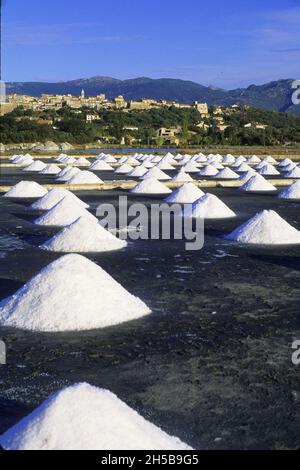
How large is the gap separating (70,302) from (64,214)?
5.93m

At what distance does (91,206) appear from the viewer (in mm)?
13852

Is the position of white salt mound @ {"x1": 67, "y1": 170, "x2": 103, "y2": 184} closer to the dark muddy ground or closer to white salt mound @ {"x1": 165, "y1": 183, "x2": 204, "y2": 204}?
white salt mound @ {"x1": 165, "y1": 183, "x2": 204, "y2": 204}

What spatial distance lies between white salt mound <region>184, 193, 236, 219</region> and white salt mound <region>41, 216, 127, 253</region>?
3.25m

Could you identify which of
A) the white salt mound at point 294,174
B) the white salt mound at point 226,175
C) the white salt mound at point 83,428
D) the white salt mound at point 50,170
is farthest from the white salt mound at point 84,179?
the white salt mound at point 83,428

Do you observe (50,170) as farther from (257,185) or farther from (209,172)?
(257,185)

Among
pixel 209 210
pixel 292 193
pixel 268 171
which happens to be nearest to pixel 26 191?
pixel 209 210

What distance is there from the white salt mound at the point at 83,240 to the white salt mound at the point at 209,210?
3.25 metres

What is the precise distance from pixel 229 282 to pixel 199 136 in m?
48.9

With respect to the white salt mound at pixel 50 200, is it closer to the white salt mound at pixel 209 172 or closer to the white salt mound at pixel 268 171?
the white salt mound at pixel 209 172

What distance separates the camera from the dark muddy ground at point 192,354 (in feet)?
12.2

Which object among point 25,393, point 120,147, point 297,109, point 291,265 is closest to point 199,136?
point 120,147

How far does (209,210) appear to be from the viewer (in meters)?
12.3

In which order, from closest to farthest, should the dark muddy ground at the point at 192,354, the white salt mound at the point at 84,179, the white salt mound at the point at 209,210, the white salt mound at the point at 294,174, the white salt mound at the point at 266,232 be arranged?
the dark muddy ground at the point at 192,354, the white salt mound at the point at 266,232, the white salt mound at the point at 209,210, the white salt mound at the point at 84,179, the white salt mound at the point at 294,174

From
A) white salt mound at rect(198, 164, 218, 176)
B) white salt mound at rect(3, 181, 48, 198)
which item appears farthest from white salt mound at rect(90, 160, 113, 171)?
white salt mound at rect(3, 181, 48, 198)
